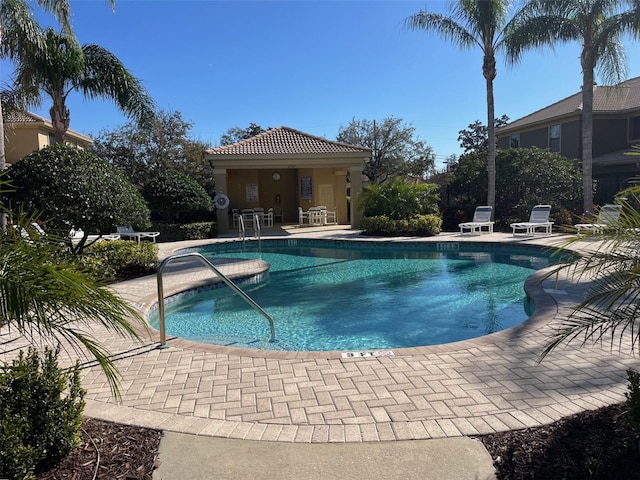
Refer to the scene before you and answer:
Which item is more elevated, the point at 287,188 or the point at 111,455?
the point at 287,188

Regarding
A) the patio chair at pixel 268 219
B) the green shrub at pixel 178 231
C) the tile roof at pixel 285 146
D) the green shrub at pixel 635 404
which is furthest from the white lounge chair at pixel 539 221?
the green shrub at pixel 635 404

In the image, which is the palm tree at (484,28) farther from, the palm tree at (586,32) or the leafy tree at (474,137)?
the leafy tree at (474,137)

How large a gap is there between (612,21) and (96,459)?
20.0 meters

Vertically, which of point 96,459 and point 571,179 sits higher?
point 571,179

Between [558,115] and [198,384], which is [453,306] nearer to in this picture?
[198,384]

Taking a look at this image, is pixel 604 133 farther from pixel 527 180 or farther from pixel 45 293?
pixel 45 293

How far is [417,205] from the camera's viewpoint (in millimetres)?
17844

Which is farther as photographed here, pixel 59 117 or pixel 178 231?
pixel 178 231

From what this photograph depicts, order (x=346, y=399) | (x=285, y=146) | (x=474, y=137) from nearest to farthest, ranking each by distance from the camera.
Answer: (x=346, y=399), (x=285, y=146), (x=474, y=137)

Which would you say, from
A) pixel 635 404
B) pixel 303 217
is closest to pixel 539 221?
pixel 303 217

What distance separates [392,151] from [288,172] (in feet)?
39.6

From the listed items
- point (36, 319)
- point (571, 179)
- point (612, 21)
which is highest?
point (612, 21)

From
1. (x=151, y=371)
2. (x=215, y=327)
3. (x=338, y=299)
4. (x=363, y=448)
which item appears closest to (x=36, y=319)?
(x=363, y=448)

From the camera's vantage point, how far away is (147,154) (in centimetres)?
2630
